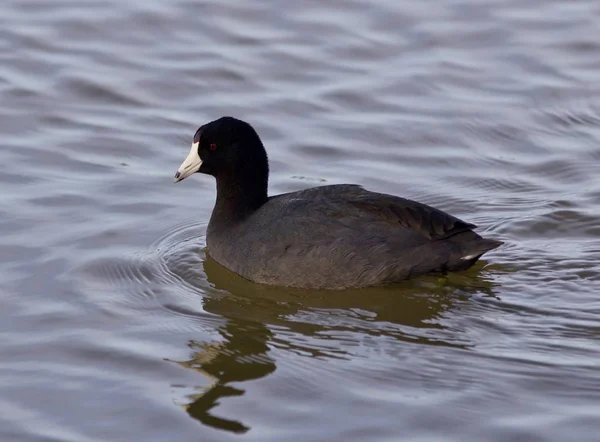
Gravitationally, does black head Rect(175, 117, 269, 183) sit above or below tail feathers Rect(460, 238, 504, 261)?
above

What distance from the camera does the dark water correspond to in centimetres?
606

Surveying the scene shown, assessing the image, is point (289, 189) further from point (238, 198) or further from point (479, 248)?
point (479, 248)

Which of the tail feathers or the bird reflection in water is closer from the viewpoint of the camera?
the bird reflection in water

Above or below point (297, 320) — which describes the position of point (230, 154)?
above

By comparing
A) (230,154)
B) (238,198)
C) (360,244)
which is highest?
(230,154)

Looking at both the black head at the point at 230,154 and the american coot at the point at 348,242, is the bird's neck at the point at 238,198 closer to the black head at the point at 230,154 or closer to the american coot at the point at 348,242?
the black head at the point at 230,154

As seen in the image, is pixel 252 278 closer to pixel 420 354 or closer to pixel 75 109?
pixel 420 354

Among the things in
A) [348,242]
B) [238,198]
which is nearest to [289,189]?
[238,198]

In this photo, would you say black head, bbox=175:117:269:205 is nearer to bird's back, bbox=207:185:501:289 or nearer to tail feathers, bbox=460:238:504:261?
bird's back, bbox=207:185:501:289

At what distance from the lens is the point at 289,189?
31.9 feet

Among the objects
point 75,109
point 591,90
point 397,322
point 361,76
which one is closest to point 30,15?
point 75,109

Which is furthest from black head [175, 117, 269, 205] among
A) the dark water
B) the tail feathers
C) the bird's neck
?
the tail feathers

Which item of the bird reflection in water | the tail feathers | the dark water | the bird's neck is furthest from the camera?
the bird's neck

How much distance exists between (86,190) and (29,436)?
3.96 meters
